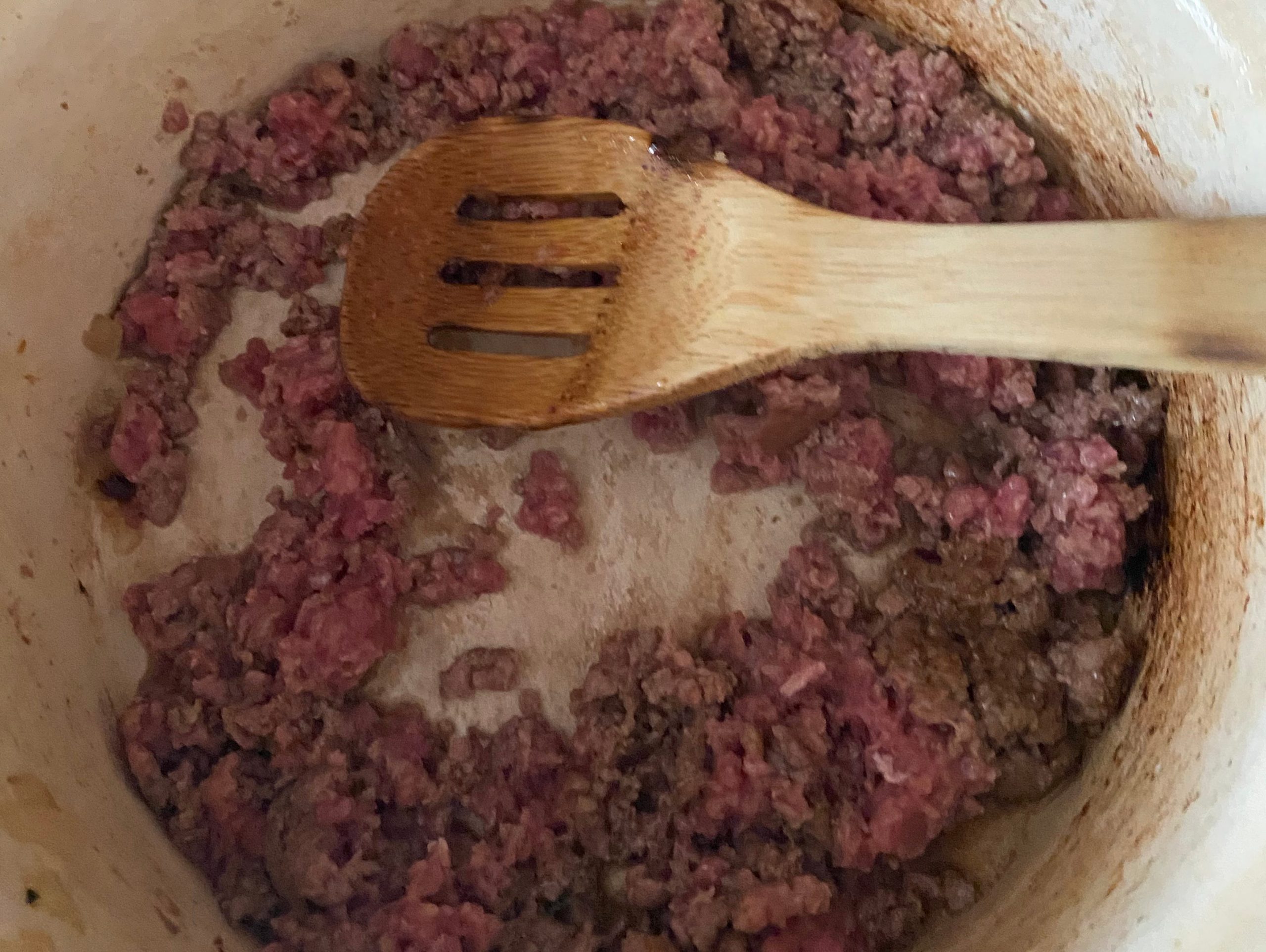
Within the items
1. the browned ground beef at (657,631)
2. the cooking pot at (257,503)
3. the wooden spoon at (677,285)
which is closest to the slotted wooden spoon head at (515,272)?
the wooden spoon at (677,285)

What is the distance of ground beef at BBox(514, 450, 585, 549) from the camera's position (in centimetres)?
158

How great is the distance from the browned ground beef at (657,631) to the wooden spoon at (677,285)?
0.47ft

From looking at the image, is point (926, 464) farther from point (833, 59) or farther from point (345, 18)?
point (345, 18)

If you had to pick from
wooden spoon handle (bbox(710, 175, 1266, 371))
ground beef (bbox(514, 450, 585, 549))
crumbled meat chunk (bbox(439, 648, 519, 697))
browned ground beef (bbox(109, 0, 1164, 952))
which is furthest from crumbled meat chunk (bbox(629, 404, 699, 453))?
crumbled meat chunk (bbox(439, 648, 519, 697))

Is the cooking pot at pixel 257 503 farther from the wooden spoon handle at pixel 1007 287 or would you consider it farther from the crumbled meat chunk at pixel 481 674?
the crumbled meat chunk at pixel 481 674

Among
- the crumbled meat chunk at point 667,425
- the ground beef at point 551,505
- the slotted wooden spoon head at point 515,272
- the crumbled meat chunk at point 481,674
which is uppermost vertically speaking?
the slotted wooden spoon head at point 515,272

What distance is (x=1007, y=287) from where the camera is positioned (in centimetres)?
117

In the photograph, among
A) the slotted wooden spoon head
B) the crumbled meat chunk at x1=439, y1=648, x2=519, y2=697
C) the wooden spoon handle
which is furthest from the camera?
the crumbled meat chunk at x1=439, y1=648, x2=519, y2=697

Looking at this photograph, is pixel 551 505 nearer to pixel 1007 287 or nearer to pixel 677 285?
pixel 677 285

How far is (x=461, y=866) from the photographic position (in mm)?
1440

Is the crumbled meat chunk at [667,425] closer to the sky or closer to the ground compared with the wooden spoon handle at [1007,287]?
closer to the ground

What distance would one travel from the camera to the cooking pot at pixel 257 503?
1.13 metres

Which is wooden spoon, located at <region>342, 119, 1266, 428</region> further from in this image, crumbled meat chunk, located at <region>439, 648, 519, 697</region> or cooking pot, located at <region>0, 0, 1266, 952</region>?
crumbled meat chunk, located at <region>439, 648, 519, 697</region>

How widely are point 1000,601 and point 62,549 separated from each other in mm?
1498
